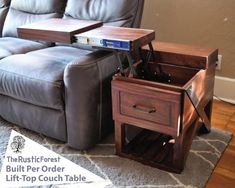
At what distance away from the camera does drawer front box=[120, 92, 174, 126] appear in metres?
1.38

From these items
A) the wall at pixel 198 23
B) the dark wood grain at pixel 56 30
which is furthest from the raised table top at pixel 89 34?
the wall at pixel 198 23

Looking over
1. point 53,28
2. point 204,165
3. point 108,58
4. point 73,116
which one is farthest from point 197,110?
point 53,28

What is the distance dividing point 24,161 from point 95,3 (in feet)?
3.41

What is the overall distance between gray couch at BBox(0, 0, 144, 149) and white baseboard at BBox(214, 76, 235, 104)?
74 centimetres

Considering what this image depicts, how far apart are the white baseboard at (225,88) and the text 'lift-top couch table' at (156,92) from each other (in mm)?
479

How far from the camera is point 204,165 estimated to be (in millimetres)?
1539

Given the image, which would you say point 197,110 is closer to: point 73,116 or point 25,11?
point 73,116

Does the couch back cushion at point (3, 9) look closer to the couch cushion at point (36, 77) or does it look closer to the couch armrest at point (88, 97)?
the couch cushion at point (36, 77)

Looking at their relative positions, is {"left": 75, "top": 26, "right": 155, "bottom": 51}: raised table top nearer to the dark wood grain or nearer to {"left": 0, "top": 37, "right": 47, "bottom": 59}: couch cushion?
the dark wood grain

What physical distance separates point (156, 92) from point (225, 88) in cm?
100

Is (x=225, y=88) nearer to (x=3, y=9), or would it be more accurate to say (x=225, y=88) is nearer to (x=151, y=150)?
(x=151, y=150)

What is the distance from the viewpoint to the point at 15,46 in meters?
2.07

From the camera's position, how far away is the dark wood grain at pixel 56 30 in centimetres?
156

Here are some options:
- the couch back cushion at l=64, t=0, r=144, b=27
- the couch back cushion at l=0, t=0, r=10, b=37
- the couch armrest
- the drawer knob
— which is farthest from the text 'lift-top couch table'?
the couch back cushion at l=0, t=0, r=10, b=37
